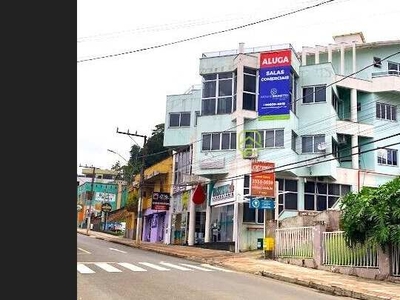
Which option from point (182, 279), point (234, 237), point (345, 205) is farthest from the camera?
point (234, 237)

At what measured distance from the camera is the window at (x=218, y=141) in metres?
31.9

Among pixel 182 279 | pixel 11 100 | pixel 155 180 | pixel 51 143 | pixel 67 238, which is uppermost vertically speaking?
pixel 155 180

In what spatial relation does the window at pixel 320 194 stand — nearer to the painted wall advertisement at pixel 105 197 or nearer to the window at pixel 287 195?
the window at pixel 287 195

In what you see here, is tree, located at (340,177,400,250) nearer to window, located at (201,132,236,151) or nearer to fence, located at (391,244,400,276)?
fence, located at (391,244,400,276)

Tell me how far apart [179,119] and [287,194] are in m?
12.0

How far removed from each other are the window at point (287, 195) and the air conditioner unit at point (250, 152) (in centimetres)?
237

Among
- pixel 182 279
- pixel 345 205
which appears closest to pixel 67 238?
pixel 182 279

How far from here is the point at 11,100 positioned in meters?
2.33

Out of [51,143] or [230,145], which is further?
[230,145]

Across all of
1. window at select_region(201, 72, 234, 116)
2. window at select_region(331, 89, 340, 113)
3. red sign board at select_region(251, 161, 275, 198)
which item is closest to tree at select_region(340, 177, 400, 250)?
red sign board at select_region(251, 161, 275, 198)

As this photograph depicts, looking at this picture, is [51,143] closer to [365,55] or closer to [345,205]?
[345,205]

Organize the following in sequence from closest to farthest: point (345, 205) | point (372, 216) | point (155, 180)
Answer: point (372, 216) < point (345, 205) < point (155, 180)

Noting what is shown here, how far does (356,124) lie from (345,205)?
1809cm

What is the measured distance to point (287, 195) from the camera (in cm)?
3133
